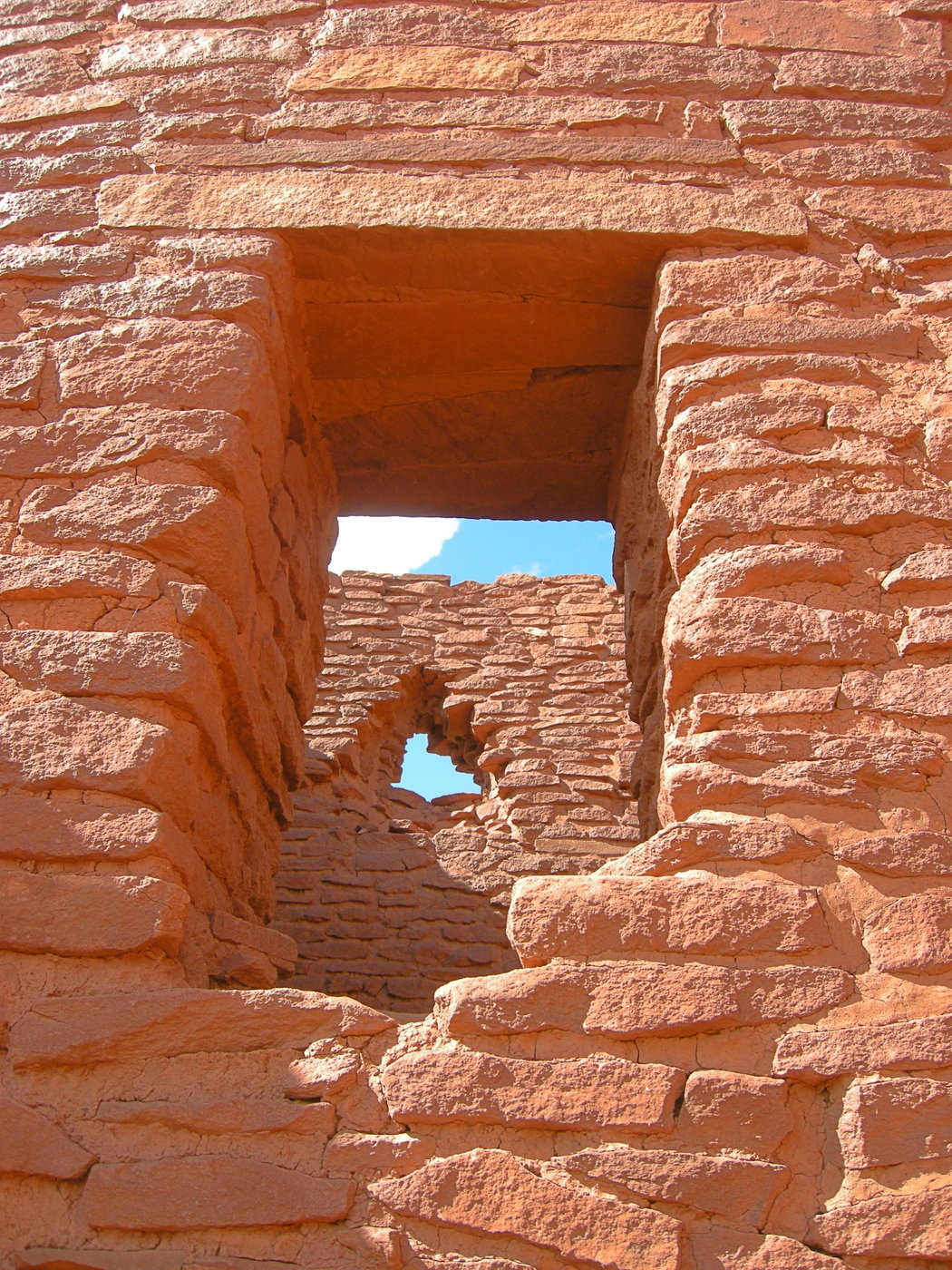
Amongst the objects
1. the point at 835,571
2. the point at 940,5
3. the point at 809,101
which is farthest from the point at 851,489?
the point at 940,5

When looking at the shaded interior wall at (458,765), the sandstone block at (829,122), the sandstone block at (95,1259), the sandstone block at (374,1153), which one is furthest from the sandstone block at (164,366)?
the shaded interior wall at (458,765)

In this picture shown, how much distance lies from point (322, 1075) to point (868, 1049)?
85 centimetres

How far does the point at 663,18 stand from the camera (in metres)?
2.95

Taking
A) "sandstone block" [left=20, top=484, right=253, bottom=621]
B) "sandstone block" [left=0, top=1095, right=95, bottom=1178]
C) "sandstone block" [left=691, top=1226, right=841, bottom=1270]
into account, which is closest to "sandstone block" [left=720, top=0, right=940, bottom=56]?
"sandstone block" [left=20, top=484, right=253, bottom=621]

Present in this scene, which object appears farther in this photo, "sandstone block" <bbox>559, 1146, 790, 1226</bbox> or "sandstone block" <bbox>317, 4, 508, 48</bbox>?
"sandstone block" <bbox>317, 4, 508, 48</bbox>

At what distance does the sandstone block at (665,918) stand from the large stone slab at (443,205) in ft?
4.83

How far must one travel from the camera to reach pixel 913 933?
193cm

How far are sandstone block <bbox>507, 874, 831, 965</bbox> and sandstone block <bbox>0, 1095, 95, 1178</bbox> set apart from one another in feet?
2.45

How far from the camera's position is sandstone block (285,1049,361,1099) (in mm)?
1861

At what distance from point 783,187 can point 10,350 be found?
1754mm

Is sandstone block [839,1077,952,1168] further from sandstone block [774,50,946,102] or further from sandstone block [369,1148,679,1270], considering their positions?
sandstone block [774,50,946,102]

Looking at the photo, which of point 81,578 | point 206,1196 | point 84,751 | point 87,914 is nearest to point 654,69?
point 81,578

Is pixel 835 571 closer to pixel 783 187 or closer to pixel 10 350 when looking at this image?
pixel 783 187

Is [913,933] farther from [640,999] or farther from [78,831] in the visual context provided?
[78,831]
